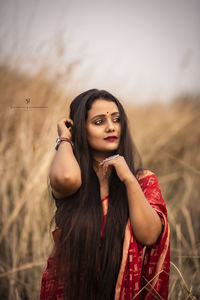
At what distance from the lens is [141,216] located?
51.8 inches

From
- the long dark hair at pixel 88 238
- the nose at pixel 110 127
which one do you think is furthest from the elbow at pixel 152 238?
the nose at pixel 110 127

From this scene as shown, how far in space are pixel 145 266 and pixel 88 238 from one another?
1.21 feet

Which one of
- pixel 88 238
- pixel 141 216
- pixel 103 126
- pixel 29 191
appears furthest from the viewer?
pixel 29 191

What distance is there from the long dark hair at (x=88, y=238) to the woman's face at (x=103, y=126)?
0.04 metres

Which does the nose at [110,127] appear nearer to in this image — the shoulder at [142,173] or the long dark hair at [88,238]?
the long dark hair at [88,238]

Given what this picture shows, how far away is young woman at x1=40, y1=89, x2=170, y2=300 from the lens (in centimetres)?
139

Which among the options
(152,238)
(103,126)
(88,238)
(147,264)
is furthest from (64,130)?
(147,264)

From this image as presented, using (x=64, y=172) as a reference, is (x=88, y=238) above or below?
below

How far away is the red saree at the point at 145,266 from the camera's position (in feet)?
4.58

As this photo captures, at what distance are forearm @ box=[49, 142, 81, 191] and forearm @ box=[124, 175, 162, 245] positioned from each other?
28cm

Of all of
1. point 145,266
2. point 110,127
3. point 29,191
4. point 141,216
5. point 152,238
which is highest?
point 110,127

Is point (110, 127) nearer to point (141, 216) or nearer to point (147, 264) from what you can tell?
point (141, 216)

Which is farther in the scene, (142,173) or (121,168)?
(142,173)

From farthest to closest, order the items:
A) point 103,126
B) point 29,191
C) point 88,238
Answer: point 29,191 < point 103,126 < point 88,238
